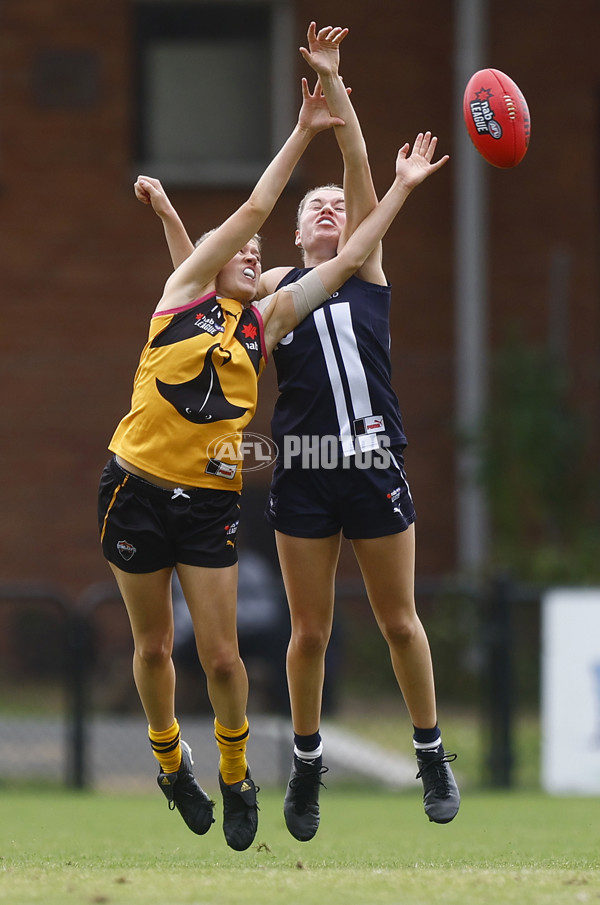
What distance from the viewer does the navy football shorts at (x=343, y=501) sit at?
5.46 m

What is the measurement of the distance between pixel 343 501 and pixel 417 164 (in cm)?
147

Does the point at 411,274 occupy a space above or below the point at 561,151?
below

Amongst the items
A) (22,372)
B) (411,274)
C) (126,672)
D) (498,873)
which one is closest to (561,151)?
(411,274)

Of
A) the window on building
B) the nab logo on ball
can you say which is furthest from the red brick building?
the nab logo on ball

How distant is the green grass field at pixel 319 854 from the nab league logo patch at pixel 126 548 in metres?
1.18

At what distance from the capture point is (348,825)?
25.4 feet

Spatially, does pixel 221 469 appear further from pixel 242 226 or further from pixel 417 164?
pixel 417 164

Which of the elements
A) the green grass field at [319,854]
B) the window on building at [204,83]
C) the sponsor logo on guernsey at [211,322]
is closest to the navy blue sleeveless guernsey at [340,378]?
the sponsor logo on guernsey at [211,322]

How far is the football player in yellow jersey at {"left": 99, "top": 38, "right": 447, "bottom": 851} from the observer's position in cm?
527

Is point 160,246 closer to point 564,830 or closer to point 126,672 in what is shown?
point 126,672

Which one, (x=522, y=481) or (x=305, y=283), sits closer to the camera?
(x=305, y=283)

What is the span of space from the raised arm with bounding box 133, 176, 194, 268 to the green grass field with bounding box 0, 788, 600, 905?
8.24 feet

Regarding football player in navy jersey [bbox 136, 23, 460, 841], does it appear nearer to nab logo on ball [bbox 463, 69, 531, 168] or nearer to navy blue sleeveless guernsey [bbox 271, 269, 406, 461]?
navy blue sleeveless guernsey [bbox 271, 269, 406, 461]

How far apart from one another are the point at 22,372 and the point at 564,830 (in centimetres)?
898
